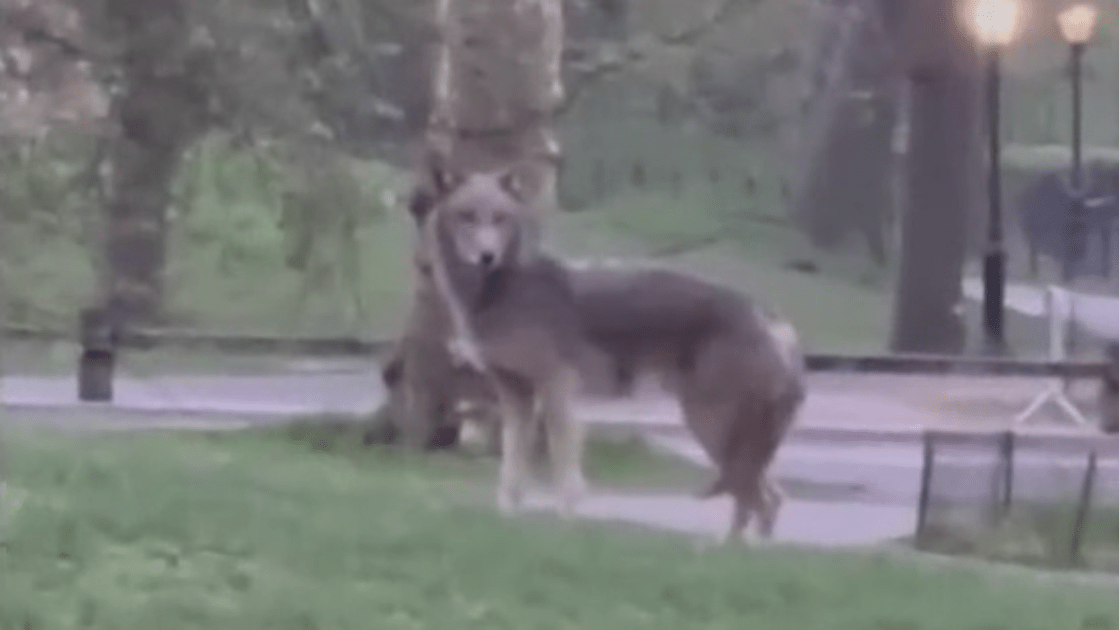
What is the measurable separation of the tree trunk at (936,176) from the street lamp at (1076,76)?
1.48 meters

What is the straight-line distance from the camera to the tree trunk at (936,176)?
36188 millimetres

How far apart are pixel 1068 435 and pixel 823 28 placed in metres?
23.8

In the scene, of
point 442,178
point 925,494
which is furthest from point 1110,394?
point 442,178

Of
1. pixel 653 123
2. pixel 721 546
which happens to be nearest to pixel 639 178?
pixel 653 123

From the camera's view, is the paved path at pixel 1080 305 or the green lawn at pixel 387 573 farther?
the paved path at pixel 1080 305

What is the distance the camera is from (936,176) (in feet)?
122

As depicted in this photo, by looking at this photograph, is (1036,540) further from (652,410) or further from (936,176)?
(936,176)

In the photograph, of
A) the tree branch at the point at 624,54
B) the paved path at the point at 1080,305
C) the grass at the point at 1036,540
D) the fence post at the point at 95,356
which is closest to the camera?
the grass at the point at 1036,540

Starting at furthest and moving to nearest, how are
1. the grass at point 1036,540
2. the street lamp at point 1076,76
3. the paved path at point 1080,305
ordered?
the street lamp at point 1076,76 → the paved path at point 1080,305 → the grass at point 1036,540

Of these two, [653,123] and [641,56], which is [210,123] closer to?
[641,56]

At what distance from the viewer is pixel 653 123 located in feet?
156

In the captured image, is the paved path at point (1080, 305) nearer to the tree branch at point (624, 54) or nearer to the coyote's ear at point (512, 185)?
the tree branch at point (624, 54)

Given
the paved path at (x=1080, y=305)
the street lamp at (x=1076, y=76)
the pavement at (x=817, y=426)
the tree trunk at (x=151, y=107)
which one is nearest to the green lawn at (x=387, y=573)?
the pavement at (x=817, y=426)

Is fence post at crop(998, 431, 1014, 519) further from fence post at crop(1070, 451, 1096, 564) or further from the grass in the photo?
fence post at crop(1070, 451, 1096, 564)
